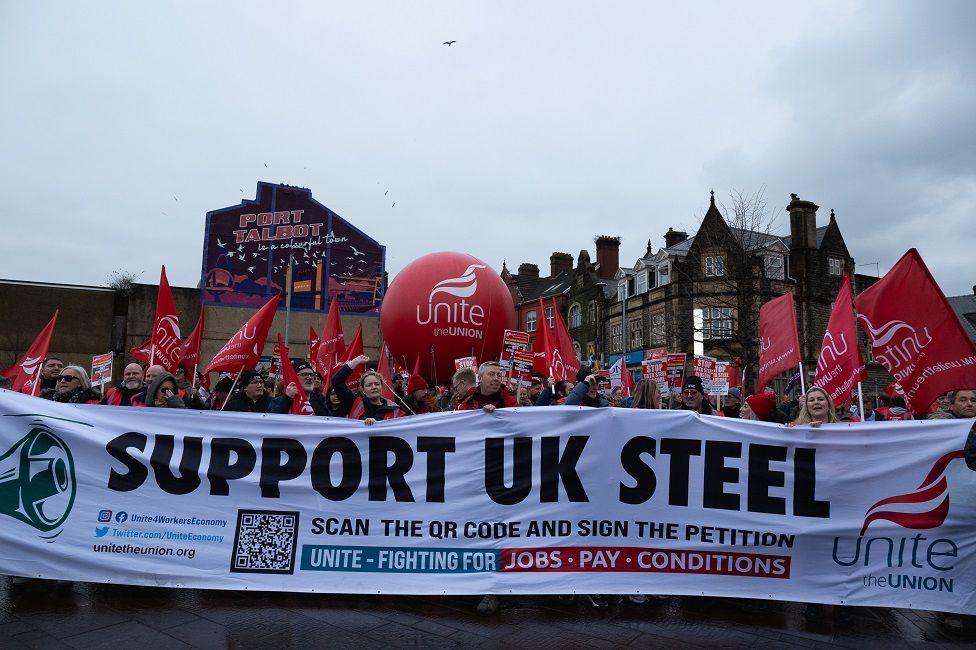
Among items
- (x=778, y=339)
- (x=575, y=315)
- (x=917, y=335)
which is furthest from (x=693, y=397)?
(x=575, y=315)

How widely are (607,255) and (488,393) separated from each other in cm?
4734

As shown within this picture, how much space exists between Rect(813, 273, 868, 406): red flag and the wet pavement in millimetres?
1877

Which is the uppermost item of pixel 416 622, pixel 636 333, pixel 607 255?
pixel 607 255

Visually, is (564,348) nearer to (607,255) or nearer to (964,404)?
(964,404)

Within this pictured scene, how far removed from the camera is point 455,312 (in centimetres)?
1494

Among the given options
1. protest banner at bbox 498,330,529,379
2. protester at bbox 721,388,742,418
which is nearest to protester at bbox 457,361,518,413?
protester at bbox 721,388,742,418

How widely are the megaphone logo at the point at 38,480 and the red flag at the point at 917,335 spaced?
6845mm

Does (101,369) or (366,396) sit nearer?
(366,396)

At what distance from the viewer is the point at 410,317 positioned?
14977 millimetres

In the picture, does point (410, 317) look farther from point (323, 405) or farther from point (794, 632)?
point (794, 632)

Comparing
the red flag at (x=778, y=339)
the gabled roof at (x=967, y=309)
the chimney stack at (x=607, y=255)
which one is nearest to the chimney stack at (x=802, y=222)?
the chimney stack at (x=607, y=255)

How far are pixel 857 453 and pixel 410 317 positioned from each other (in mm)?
11228

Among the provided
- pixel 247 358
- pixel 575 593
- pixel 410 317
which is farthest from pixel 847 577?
pixel 410 317

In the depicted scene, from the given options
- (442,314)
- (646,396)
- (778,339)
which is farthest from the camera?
(442,314)
